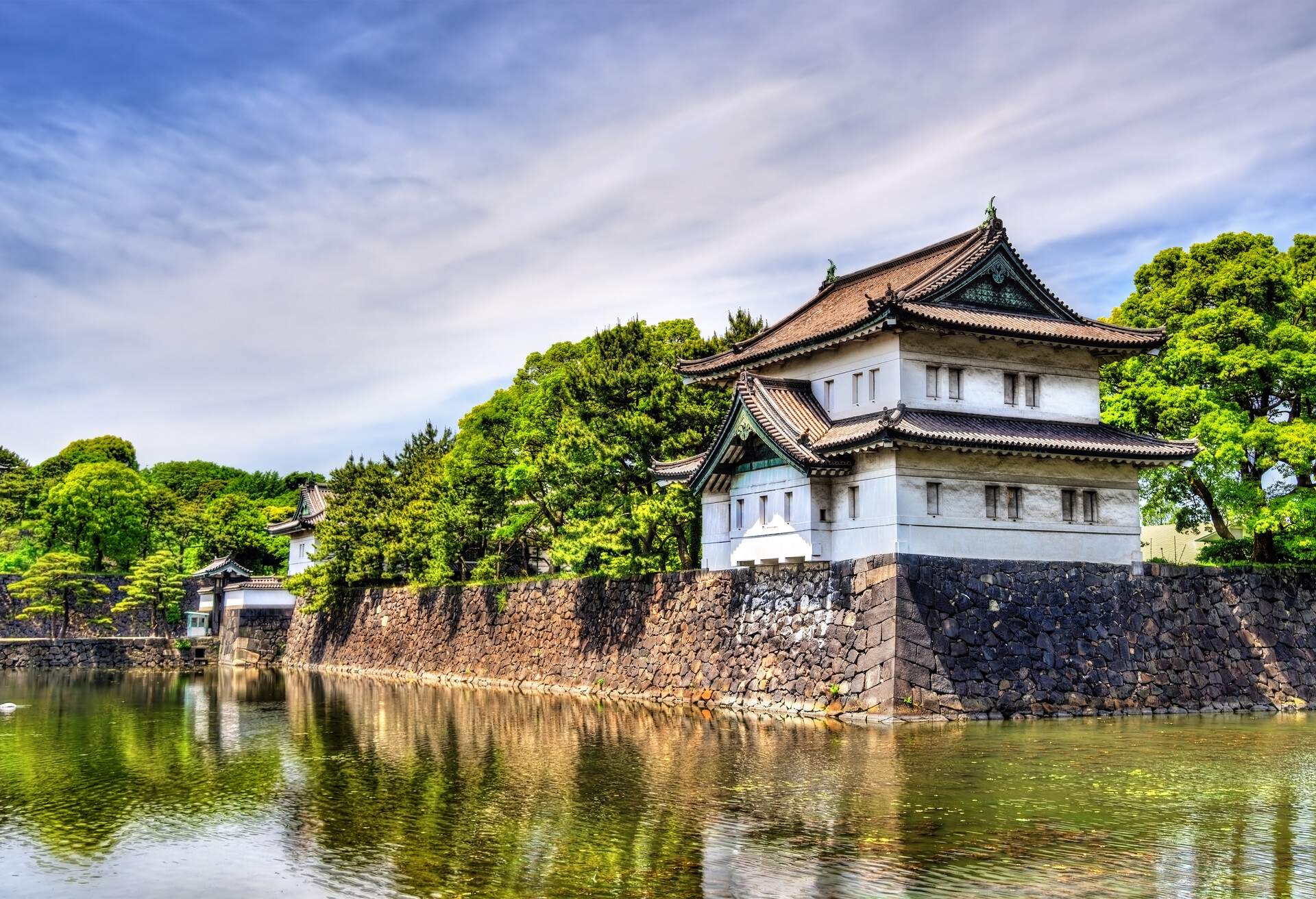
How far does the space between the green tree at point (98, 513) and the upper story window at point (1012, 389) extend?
195 ft

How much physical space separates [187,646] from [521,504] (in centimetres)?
3245

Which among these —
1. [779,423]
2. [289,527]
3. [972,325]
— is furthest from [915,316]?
[289,527]

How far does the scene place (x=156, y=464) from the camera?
101m

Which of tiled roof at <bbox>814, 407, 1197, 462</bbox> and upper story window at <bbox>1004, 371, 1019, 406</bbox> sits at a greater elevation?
upper story window at <bbox>1004, 371, 1019, 406</bbox>

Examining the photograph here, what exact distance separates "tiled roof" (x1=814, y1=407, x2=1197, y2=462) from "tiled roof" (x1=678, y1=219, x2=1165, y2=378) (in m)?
2.12

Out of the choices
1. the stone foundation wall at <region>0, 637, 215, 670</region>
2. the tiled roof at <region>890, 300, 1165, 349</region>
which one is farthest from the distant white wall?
the stone foundation wall at <region>0, 637, 215, 670</region>

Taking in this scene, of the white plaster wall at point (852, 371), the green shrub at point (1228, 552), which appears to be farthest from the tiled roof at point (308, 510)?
the green shrub at point (1228, 552)

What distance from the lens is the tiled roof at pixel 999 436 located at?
28.7m

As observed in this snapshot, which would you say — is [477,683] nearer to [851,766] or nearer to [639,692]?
[639,692]

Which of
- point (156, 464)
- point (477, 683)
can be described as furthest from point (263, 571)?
point (477, 683)

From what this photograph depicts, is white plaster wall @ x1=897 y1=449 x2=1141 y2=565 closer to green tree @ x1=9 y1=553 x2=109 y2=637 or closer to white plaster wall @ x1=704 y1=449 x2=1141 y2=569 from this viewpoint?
white plaster wall @ x1=704 y1=449 x2=1141 y2=569

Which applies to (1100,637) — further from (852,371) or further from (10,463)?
(10,463)

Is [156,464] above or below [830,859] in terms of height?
above

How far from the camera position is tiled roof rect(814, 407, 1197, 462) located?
28.7 m
